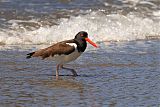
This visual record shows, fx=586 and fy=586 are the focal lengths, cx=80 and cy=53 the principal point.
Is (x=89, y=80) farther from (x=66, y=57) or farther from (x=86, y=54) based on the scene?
(x=86, y=54)

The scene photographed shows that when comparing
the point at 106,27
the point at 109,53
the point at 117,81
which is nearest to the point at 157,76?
the point at 117,81

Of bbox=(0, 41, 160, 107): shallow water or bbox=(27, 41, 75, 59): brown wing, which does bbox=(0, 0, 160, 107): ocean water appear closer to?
bbox=(0, 41, 160, 107): shallow water

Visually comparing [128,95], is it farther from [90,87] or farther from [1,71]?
[1,71]

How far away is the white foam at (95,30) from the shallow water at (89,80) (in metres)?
0.78

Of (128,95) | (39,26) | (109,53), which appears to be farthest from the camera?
(39,26)

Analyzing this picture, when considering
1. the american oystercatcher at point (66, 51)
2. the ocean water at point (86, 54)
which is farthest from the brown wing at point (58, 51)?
the ocean water at point (86, 54)

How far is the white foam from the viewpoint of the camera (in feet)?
41.9

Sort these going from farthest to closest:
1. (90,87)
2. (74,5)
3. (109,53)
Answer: (74,5) → (109,53) → (90,87)

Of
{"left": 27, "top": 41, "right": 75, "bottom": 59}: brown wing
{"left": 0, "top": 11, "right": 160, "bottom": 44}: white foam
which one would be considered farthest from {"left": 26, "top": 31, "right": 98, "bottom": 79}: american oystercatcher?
{"left": 0, "top": 11, "right": 160, "bottom": 44}: white foam

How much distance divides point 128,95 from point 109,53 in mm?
3446

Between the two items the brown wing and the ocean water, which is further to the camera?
the brown wing

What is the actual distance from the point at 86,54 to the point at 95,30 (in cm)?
270

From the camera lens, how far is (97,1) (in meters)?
17.6

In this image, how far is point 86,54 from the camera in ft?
37.1
